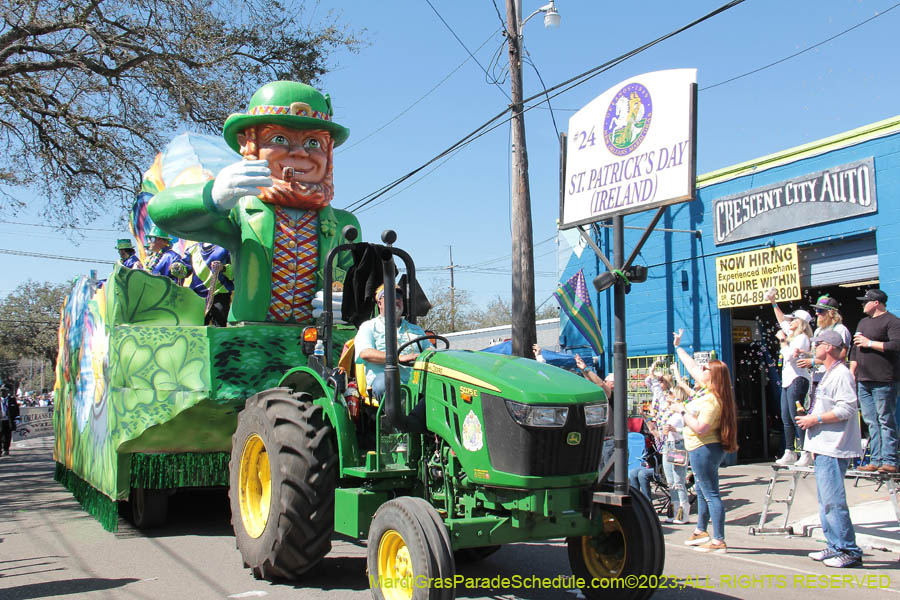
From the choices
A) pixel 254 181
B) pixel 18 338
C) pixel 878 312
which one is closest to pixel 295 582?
pixel 254 181

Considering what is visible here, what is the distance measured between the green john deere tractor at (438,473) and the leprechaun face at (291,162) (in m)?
2.41

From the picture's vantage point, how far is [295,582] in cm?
538

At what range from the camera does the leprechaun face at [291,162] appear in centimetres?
765

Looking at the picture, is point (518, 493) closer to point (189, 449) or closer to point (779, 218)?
point (189, 449)

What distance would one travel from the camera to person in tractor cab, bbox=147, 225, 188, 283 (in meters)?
8.84

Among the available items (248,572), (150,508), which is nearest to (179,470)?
(150,508)

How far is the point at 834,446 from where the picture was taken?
20.1 ft

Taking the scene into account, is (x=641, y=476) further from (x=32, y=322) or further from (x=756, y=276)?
(x=32, y=322)

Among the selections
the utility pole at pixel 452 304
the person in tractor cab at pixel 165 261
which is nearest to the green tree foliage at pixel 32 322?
the utility pole at pixel 452 304

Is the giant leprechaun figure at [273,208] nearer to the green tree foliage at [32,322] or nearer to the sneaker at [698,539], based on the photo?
the sneaker at [698,539]

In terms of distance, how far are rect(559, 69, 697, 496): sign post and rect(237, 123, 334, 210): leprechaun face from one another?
9.67ft

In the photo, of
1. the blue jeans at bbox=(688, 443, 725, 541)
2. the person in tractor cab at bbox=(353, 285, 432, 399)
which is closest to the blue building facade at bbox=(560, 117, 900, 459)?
the blue jeans at bbox=(688, 443, 725, 541)

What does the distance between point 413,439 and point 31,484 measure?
9.70 meters

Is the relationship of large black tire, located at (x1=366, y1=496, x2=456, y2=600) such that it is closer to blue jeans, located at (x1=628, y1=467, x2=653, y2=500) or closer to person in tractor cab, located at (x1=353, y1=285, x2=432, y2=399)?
person in tractor cab, located at (x1=353, y1=285, x2=432, y2=399)
